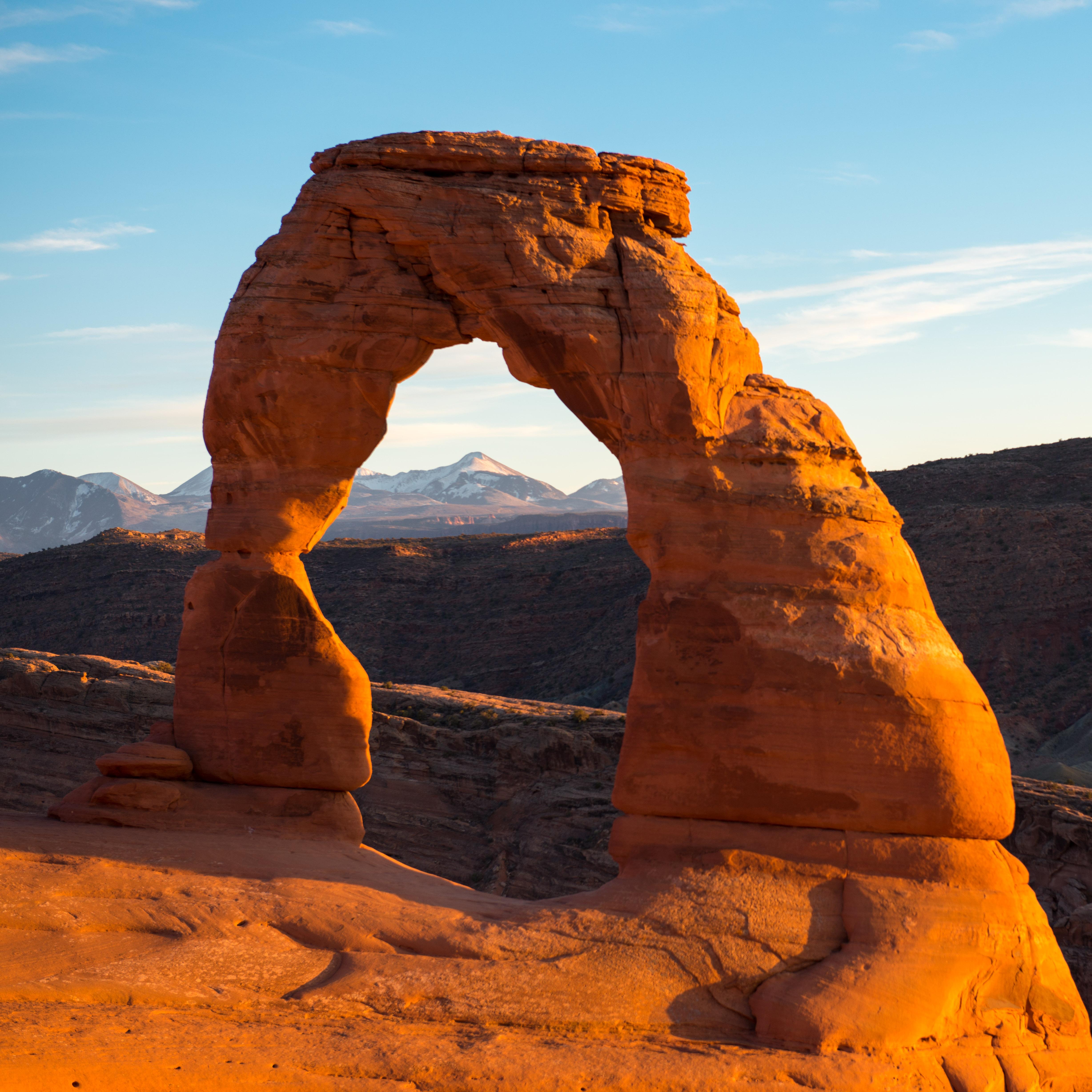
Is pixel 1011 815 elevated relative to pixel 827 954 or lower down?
elevated

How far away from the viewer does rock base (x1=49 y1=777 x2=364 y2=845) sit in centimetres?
1259

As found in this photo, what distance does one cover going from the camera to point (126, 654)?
172 ft

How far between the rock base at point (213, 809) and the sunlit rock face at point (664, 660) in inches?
5.1

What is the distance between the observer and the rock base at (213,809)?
41.3 feet

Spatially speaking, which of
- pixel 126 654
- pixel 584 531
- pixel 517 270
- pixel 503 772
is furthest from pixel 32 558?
pixel 517 270

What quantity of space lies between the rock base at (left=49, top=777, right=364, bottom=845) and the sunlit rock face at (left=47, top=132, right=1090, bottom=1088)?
5.1 inches

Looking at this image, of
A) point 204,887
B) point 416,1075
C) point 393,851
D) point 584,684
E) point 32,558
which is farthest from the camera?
point 32,558

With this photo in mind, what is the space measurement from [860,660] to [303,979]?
577 cm

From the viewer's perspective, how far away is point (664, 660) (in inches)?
456

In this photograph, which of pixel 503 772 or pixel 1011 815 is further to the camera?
pixel 503 772

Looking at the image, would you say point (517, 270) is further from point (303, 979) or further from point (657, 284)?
point (303, 979)

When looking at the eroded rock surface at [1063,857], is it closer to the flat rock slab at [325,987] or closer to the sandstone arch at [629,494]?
the sandstone arch at [629,494]

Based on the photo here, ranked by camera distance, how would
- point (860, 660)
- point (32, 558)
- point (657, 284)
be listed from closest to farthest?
point (860, 660) < point (657, 284) < point (32, 558)

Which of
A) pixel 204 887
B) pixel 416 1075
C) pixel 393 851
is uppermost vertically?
pixel 204 887
